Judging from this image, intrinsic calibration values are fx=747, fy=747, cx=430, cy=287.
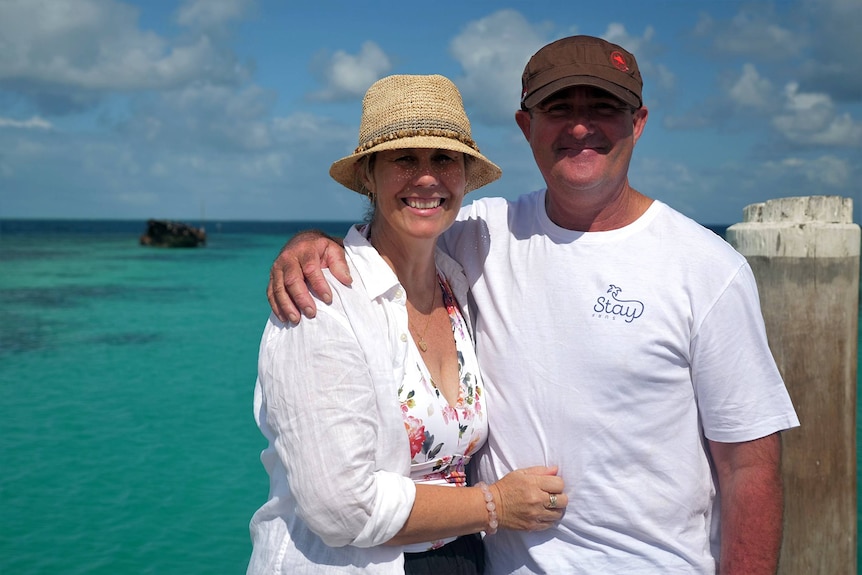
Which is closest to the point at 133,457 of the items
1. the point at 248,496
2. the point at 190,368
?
the point at 248,496

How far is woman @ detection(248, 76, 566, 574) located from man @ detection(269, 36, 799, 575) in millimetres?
147

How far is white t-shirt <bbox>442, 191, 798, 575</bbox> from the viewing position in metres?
2.62

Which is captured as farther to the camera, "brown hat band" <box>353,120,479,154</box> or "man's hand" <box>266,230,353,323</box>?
"brown hat band" <box>353,120,479,154</box>

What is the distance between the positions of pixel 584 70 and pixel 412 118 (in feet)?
2.27

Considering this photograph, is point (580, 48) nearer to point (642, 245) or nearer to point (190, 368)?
point (642, 245)

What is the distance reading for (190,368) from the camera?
1593cm

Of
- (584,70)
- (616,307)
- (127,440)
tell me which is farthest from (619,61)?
(127,440)

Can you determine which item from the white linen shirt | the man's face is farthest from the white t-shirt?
the white linen shirt

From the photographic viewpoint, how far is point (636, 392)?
268 cm

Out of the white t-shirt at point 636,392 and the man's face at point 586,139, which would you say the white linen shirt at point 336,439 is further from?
the man's face at point 586,139

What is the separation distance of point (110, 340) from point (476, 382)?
18007 millimetres

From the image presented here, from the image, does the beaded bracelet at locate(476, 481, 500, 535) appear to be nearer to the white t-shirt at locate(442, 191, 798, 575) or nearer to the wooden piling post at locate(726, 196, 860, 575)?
the white t-shirt at locate(442, 191, 798, 575)

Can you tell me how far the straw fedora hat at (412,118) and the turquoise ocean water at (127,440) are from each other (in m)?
6.43

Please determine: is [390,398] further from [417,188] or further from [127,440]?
[127,440]
